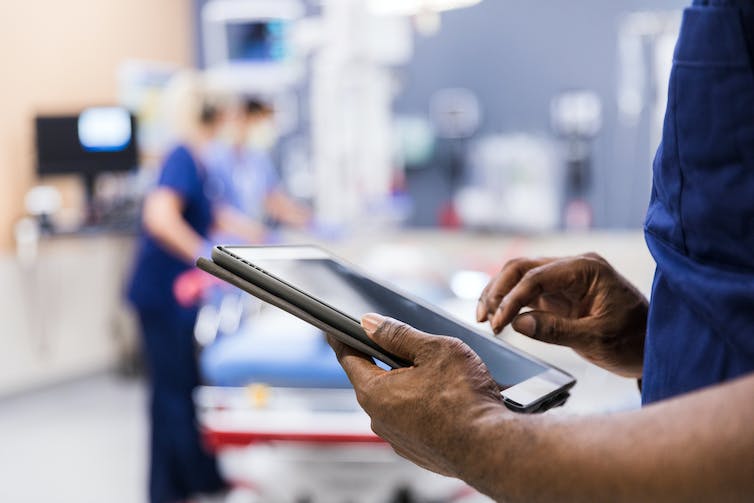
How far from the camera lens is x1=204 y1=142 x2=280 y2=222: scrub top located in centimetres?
456

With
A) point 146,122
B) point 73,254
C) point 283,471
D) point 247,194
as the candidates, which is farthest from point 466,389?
point 146,122

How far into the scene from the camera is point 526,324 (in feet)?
3.27

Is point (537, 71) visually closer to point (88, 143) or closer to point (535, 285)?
point (88, 143)

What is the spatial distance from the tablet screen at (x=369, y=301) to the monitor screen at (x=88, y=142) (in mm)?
4706

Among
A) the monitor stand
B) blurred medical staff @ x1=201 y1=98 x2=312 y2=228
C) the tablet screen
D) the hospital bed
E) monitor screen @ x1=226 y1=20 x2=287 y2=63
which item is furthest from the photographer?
monitor screen @ x1=226 y1=20 x2=287 y2=63

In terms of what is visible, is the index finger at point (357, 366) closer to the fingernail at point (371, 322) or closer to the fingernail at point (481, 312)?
the fingernail at point (371, 322)

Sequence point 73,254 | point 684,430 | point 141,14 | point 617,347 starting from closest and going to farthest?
point 684,430 < point 617,347 < point 73,254 < point 141,14

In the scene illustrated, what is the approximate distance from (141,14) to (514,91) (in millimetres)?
2671

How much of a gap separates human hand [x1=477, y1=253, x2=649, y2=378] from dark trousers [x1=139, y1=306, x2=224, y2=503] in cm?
244

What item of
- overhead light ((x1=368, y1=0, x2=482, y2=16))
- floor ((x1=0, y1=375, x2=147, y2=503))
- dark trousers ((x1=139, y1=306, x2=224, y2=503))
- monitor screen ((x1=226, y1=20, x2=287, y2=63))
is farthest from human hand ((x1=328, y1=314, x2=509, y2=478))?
monitor screen ((x1=226, y1=20, x2=287, y2=63))

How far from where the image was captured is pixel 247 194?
16.3ft

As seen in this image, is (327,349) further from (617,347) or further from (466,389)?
(466,389)

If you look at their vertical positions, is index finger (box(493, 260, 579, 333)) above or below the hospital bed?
above

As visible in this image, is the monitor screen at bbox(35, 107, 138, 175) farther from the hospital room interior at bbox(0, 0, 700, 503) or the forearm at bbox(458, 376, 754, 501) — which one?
the forearm at bbox(458, 376, 754, 501)
